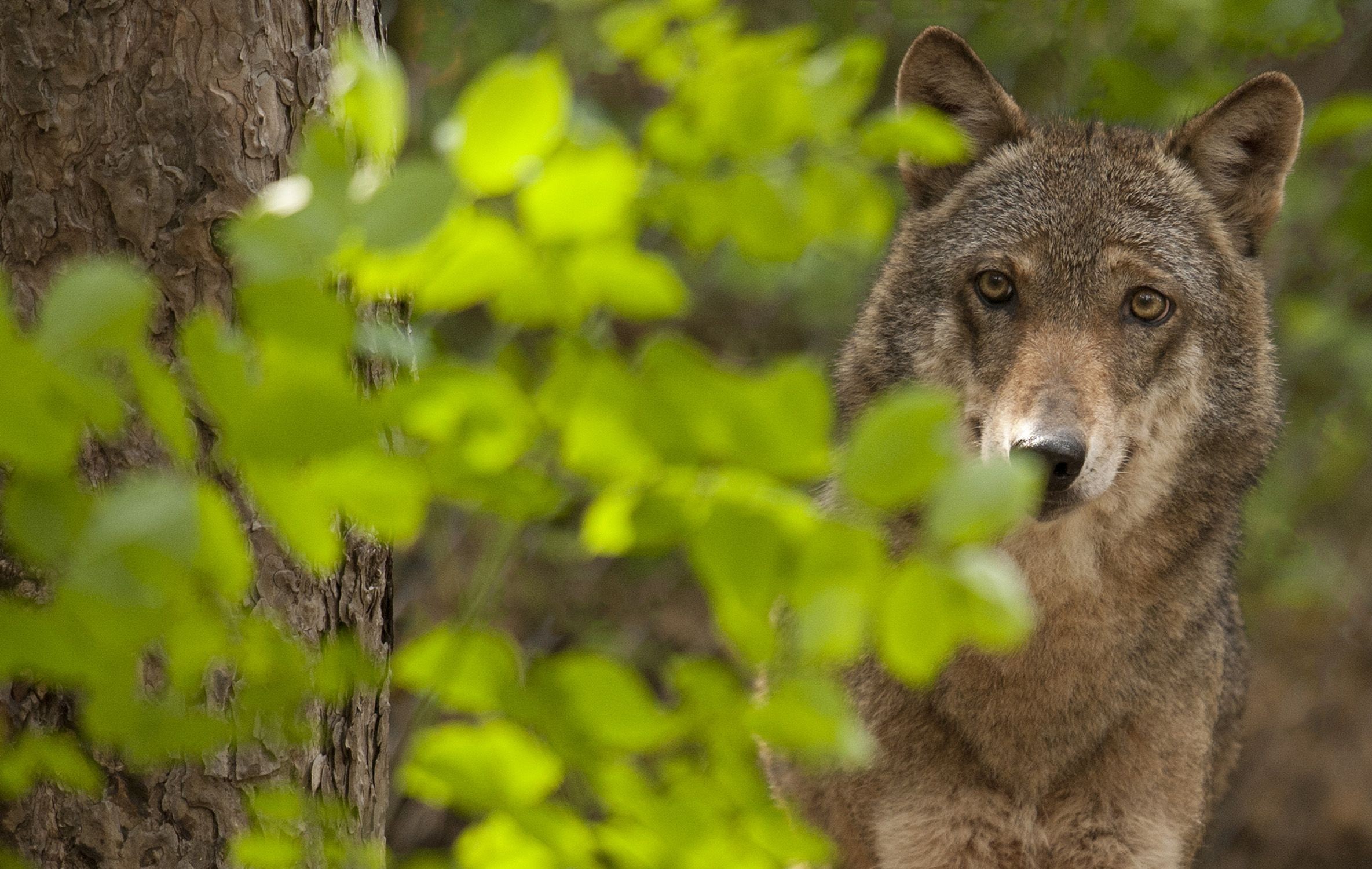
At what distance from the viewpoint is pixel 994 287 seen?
11.0ft

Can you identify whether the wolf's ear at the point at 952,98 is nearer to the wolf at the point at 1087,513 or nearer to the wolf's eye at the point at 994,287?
the wolf at the point at 1087,513

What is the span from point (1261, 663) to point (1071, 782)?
166 inches

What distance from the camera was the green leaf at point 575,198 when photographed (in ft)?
3.36

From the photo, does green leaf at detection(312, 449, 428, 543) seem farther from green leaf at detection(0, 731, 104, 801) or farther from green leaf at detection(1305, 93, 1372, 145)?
green leaf at detection(1305, 93, 1372, 145)

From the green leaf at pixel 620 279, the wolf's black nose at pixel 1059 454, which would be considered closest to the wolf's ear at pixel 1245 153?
the wolf's black nose at pixel 1059 454

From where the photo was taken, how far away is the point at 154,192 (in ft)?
6.42

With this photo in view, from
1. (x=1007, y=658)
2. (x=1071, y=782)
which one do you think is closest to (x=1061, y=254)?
(x=1007, y=658)

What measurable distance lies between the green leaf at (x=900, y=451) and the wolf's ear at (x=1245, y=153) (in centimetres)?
306

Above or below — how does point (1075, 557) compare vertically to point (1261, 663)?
below

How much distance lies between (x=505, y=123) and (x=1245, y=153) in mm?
3319

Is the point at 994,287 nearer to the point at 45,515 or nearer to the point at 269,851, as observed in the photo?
the point at 269,851

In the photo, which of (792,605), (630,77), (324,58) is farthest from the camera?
(630,77)

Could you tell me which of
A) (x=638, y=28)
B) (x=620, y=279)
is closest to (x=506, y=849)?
(x=620, y=279)

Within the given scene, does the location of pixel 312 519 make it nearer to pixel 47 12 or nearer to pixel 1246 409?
pixel 47 12
